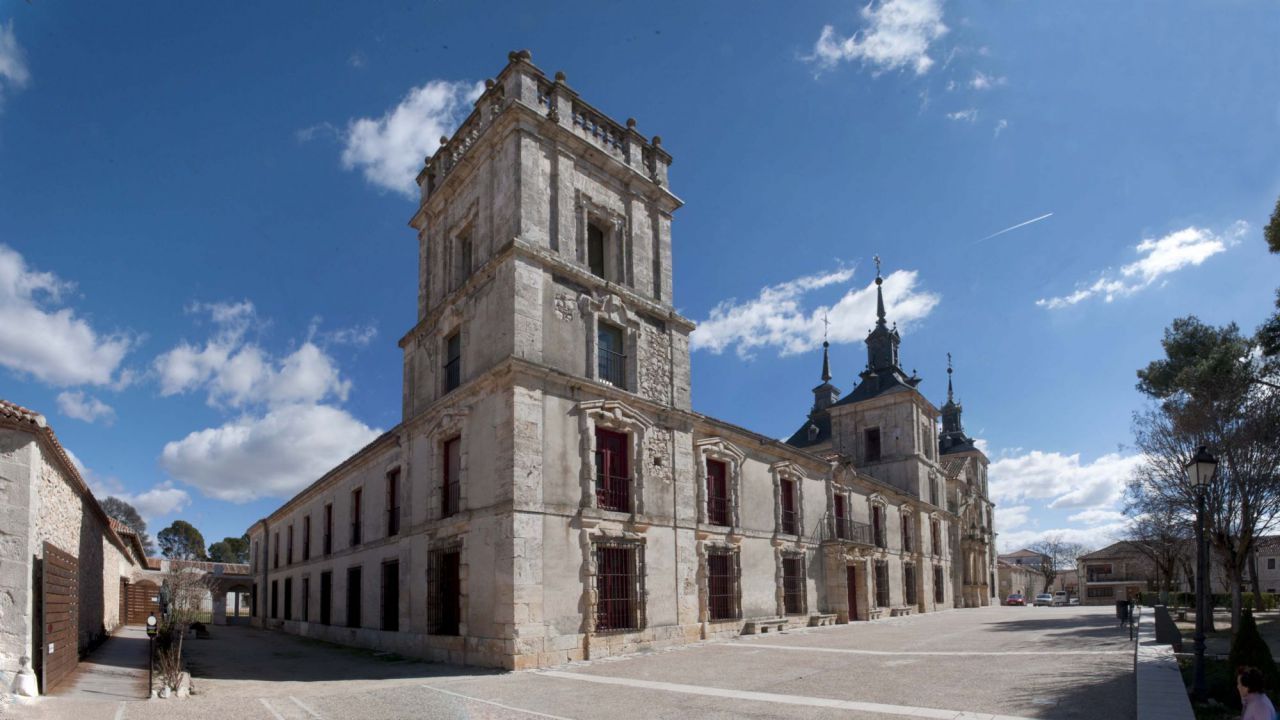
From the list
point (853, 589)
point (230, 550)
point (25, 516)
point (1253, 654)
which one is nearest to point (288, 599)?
point (853, 589)

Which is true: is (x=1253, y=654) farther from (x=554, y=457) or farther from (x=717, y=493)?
(x=717, y=493)

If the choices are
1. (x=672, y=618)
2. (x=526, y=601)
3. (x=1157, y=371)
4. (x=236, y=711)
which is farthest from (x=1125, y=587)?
(x=236, y=711)

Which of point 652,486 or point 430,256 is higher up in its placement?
point 430,256

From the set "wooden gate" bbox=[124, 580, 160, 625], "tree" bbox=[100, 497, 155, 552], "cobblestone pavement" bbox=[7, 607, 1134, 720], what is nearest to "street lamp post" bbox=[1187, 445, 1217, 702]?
"cobblestone pavement" bbox=[7, 607, 1134, 720]

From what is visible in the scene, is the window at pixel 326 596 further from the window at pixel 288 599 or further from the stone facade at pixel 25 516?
the stone facade at pixel 25 516

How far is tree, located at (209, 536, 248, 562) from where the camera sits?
271ft

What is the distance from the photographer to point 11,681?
9.14 meters

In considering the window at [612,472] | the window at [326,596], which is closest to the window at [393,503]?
the window at [326,596]

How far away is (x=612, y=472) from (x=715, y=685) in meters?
6.10

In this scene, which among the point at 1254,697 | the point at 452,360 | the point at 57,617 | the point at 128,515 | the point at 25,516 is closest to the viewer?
the point at 1254,697

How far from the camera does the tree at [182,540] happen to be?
268 feet

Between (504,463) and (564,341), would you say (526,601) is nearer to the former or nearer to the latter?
(504,463)

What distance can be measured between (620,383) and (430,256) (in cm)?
676

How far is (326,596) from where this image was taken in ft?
79.7
